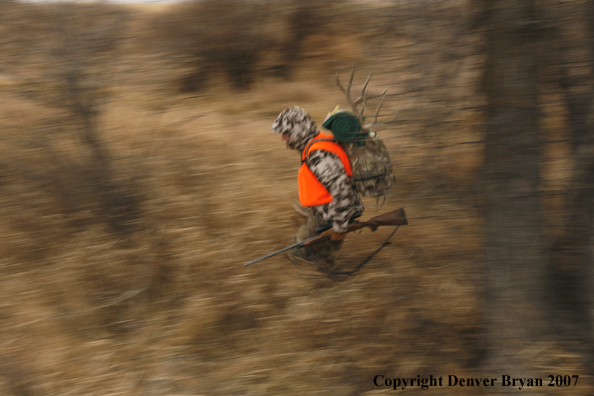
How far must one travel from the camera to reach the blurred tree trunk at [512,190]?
2678mm

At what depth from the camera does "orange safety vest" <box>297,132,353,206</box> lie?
11.2 ft

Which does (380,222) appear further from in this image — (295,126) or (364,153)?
(295,126)

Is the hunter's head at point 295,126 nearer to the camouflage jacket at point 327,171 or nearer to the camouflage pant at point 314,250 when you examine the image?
the camouflage jacket at point 327,171

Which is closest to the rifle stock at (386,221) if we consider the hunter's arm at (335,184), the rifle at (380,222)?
the rifle at (380,222)

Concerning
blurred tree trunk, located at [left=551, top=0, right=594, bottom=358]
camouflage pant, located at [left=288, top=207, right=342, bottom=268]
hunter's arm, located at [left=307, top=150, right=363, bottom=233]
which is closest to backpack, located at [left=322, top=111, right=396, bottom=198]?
hunter's arm, located at [left=307, top=150, right=363, bottom=233]

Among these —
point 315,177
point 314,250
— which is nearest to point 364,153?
point 315,177

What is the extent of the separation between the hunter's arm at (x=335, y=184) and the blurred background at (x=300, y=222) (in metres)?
0.39

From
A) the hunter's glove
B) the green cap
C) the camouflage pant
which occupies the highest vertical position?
the green cap

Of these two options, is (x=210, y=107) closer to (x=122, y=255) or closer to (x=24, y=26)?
(x=24, y=26)

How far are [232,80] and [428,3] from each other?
213 inches

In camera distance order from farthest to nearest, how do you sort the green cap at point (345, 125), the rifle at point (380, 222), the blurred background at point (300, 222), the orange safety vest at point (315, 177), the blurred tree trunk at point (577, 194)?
1. the rifle at point (380, 222)
2. the orange safety vest at point (315, 177)
3. the green cap at point (345, 125)
4. the blurred background at point (300, 222)
5. the blurred tree trunk at point (577, 194)

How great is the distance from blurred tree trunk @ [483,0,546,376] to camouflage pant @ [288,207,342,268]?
1249mm

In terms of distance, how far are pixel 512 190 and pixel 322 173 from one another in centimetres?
123

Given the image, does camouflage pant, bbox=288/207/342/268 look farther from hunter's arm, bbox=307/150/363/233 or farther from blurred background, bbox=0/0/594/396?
hunter's arm, bbox=307/150/363/233
